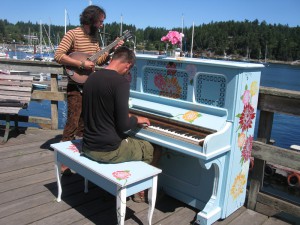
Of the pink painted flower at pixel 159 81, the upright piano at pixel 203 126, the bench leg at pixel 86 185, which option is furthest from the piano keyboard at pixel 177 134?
the bench leg at pixel 86 185

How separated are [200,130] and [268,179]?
6059mm

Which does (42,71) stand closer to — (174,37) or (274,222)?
(174,37)

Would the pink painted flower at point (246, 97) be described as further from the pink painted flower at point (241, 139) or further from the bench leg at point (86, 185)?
the bench leg at point (86, 185)

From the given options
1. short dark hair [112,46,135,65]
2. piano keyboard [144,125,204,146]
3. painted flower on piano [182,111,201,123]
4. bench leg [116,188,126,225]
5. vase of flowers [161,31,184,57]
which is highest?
vase of flowers [161,31,184,57]

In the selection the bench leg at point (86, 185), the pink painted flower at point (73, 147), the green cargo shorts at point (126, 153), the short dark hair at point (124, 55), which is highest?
the short dark hair at point (124, 55)

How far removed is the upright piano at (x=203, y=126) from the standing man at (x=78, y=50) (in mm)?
727

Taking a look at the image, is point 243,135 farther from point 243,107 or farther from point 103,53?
point 103,53

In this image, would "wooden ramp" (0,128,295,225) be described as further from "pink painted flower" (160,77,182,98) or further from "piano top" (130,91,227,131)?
"pink painted flower" (160,77,182,98)

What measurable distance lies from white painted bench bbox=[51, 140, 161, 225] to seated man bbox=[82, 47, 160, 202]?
3.6 inches

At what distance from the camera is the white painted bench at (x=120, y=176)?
102 inches

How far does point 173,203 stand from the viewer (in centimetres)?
354

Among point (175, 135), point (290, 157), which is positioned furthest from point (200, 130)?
point (290, 157)

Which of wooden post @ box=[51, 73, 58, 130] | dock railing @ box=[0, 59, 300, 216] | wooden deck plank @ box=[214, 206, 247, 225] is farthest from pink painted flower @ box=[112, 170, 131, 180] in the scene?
wooden post @ box=[51, 73, 58, 130]

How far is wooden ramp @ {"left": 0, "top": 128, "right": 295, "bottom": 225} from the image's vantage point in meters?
3.06
